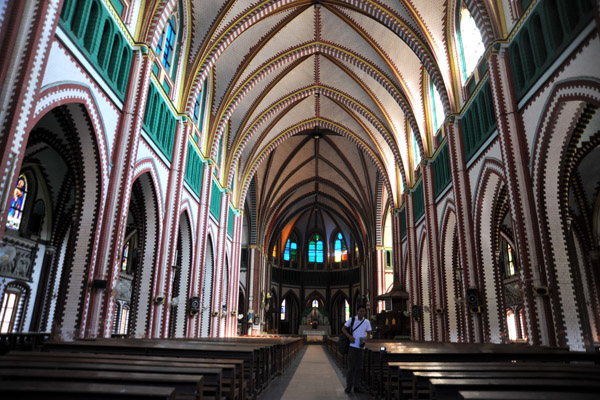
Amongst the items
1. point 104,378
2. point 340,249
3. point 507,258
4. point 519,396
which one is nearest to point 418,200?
point 507,258

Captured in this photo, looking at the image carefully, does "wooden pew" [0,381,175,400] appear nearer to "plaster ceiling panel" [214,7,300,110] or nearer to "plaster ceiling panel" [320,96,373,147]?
"plaster ceiling panel" [214,7,300,110]

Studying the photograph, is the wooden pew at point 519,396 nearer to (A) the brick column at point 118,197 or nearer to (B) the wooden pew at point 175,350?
(B) the wooden pew at point 175,350

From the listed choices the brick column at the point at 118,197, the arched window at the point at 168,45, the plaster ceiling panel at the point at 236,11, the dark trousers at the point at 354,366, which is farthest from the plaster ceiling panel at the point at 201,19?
the dark trousers at the point at 354,366

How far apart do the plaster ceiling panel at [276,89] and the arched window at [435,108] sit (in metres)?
6.80

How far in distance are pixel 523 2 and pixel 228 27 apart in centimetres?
1066

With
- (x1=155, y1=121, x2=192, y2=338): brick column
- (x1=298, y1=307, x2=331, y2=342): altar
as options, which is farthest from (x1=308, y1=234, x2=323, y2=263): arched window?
(x1=155, y1=121, x2=192, y2=338): brick column

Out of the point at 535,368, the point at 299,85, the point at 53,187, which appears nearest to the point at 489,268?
the point at 535,368

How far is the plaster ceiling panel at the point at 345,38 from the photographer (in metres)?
19.3

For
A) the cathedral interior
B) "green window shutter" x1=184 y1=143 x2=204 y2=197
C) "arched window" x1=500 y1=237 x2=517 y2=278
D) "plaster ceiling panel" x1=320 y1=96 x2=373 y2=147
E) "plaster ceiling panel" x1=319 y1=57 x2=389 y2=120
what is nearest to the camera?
the cathedral interior

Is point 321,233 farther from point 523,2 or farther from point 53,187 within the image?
point 523,2

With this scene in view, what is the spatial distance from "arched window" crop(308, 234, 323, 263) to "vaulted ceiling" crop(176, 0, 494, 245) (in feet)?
50.0

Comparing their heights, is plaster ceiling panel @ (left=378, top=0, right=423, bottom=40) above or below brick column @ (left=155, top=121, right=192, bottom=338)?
above

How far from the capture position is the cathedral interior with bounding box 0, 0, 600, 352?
9062 millimetres

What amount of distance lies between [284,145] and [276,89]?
874 cm
